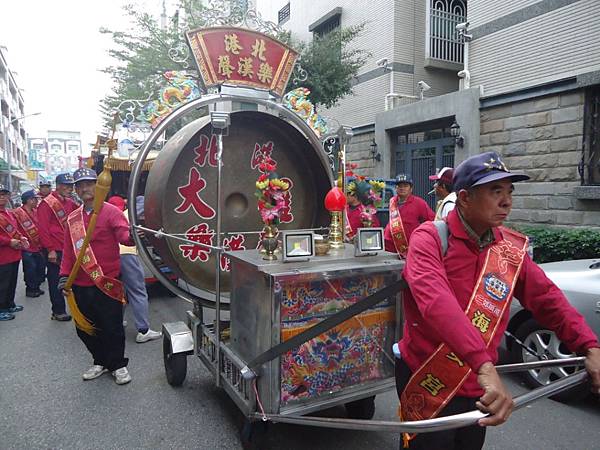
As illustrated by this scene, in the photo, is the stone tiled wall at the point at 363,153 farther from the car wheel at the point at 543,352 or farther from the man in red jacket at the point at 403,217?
the car wheel at the point at 543,352

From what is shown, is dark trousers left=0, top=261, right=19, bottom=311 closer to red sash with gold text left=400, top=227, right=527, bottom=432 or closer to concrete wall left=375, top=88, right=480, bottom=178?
red sash with gold text left=400, top=227, right=527, bottom=432

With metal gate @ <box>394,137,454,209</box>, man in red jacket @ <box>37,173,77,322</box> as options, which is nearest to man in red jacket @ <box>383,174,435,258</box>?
man in red jacket @ <box>37,173,77,322</box>

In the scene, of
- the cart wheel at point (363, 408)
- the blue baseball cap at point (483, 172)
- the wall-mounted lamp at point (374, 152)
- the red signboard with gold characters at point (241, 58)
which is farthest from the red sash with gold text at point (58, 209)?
the wall-mounted lamp at point (374, 152)

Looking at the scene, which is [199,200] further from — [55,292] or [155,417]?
[55,292]

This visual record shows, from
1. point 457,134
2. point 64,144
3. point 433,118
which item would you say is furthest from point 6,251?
point 64,144

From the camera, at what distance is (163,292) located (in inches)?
306

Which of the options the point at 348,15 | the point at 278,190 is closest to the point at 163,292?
the point at 278,190

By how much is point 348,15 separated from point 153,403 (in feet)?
40.7

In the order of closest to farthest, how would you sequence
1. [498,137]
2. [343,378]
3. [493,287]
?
[493,287], [343,378], [498,137]

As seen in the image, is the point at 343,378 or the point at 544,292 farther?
the point at 343,378

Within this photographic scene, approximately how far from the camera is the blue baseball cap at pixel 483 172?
5.63 ft

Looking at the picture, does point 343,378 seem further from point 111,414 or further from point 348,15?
point 348,15

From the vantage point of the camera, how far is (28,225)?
732cm

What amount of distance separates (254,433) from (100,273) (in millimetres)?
2014
